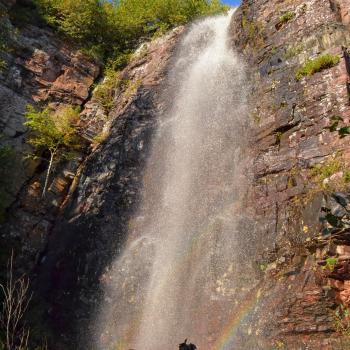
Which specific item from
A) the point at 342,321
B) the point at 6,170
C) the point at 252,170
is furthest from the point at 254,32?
the point at 342,321

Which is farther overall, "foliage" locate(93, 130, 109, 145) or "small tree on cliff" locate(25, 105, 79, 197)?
"foliage" locate(93, 130, 109, 145)

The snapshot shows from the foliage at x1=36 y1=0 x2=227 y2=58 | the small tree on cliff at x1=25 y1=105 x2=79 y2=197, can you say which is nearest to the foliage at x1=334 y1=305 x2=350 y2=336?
the small tree on cliff at x1=25 y1=105 x2=79 y2=197

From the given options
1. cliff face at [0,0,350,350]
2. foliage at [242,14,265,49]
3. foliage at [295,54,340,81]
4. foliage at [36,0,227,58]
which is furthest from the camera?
foliage at [36,0,227,58]

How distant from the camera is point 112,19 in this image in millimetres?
19641

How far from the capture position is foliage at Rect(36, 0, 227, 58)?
61.0 feet

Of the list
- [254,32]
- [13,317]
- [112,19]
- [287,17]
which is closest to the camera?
[13,317]

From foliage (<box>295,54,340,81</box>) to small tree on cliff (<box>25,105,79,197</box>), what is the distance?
319 inches

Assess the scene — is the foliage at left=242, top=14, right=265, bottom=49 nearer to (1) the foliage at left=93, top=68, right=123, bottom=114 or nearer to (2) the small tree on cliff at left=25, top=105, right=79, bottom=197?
(1) the foliage at left=93, top=68, right=123, bottom=114

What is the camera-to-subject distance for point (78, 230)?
12.4 m

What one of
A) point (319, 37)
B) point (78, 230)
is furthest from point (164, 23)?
point (78, 230)

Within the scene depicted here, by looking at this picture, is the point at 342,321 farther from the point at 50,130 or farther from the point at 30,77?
the point at 30,77

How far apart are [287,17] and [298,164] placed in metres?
5.65

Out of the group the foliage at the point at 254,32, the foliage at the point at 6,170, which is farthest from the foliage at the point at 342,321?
the foliage at the point at 6,170

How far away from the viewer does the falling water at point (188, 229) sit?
8750 mm
